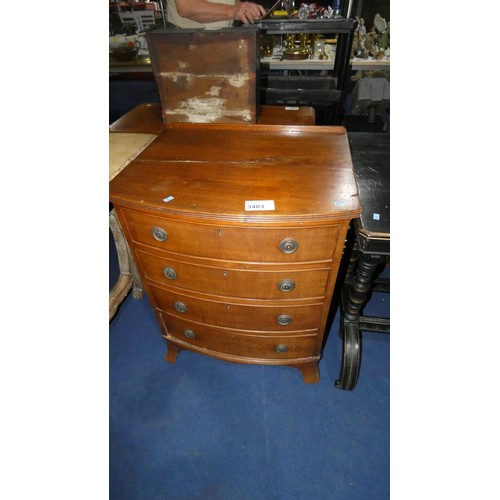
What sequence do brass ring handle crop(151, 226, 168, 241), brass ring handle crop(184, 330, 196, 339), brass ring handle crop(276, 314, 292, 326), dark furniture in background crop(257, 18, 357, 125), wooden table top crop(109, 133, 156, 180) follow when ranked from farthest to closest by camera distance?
dark furniture in background crop(257, 18, 357, 125) → brass ring handle crop(184, 330, 196, 339) → brass ring handle crop(276, 314, 292, 326) → wooden table top crop(109, 133, 156, 180) → brass ring handle crop(151, 226, 168, 241)

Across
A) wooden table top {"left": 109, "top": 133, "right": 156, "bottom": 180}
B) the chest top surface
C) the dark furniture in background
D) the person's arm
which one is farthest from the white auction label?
the dark furniture in background

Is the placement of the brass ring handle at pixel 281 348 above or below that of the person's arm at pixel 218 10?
below

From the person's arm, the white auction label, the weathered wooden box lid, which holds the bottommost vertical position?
the white auction label

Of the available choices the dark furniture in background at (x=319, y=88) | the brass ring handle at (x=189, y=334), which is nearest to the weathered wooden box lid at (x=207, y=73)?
the dark furniture in background at (x=319, y=88)

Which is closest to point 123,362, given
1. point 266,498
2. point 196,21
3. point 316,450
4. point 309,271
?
point 266,498

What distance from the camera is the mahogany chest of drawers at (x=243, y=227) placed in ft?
3.63

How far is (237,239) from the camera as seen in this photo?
116cm

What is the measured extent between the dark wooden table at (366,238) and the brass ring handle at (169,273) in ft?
2.61

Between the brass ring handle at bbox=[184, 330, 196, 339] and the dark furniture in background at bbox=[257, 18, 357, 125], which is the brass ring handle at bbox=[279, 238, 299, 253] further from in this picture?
the dark furniture in background at bbox=[257, 18, 357, 125]

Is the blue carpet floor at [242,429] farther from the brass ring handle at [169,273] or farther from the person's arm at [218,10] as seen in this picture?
the person's arm at [218,10]

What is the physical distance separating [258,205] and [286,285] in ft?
1.28

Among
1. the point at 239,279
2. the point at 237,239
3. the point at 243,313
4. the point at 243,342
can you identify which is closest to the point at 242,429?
the point at 243,342

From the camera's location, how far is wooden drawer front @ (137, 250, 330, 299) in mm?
1277

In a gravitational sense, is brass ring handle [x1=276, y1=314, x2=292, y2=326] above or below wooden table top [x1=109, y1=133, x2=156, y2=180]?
below
